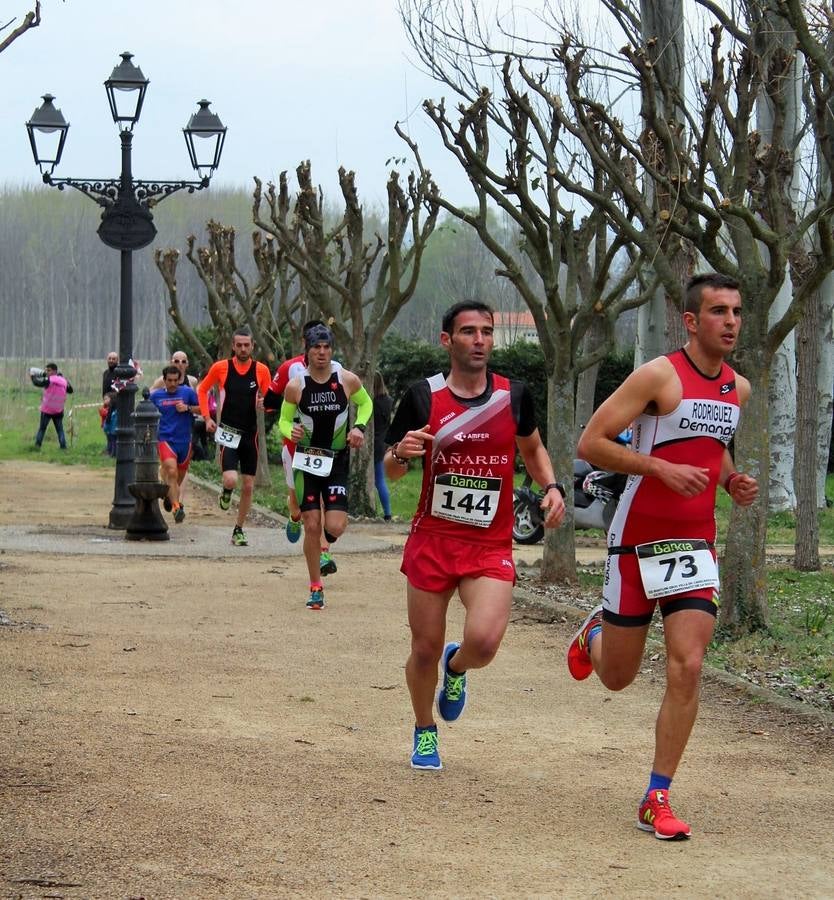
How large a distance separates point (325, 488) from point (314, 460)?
246 mm

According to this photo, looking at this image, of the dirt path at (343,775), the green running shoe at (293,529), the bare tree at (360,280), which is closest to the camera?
the dirt path at (343,775)

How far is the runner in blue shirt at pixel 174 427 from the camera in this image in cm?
1820

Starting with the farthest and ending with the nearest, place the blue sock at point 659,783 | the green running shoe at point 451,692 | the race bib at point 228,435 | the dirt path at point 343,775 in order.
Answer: the race bib at point 228,435, the green running shoe at point 451,692, the blue sock at point 659,783, the dirt path at point 343,775

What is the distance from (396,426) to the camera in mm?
6797

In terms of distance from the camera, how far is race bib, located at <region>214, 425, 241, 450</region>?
15.7 metres

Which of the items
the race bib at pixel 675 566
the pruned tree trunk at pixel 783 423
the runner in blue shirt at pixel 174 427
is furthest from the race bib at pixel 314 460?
the pruned tree trunk at pixel 783 423

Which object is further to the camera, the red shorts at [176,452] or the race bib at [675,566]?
the red shorts at [176,452]

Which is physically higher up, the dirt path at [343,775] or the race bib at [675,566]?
the race bib at [675,566]

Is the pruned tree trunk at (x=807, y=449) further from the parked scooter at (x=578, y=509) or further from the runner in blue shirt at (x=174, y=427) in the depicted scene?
the runner in blue shirt at (x=174, y=427)

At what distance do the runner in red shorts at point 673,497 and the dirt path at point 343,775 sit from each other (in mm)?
542

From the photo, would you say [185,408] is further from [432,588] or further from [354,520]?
[432,588]

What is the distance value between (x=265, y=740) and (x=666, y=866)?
2.43 meters

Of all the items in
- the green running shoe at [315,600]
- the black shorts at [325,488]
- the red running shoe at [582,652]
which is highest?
the black shorts at [325,488]

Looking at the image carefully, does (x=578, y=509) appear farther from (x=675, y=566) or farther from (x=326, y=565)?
(x=675, y=566)
